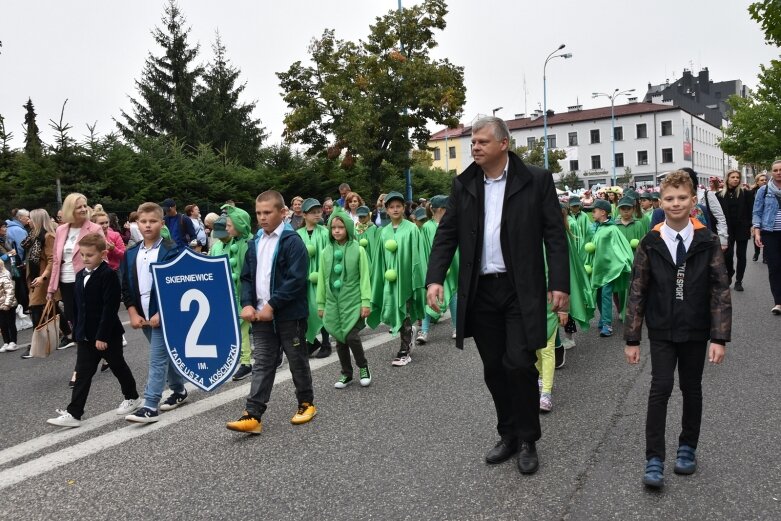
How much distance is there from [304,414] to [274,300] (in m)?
0.89

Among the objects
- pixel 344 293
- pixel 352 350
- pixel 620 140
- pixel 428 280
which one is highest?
pixel 620 140

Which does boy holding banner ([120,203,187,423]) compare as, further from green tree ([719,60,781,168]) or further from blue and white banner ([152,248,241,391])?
green tree ([719,60,781,168])

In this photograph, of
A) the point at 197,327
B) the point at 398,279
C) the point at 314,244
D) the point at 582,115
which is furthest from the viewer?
the point at 582,115

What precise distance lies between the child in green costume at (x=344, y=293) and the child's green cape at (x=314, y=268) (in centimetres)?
A: 33

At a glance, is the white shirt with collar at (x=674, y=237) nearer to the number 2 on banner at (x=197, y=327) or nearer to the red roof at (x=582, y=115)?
the number 2 on banner at (x=197, y=327)

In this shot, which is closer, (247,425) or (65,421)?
(247,425)

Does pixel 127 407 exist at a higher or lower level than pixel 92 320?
lower

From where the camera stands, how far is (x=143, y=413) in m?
5.06

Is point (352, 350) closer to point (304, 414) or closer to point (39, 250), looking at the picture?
point (304, 414)

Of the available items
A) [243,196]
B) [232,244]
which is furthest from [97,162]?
[232,244]

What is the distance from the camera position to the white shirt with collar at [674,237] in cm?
369

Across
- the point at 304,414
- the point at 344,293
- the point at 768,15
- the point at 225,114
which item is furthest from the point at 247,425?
the point at 225,114

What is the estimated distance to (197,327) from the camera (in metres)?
4.88

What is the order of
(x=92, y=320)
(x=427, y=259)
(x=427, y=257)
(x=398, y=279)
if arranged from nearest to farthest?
(x=92, y=320)
(x=398, y=279)
(x=427, y=257)
(x=427, y=259)
